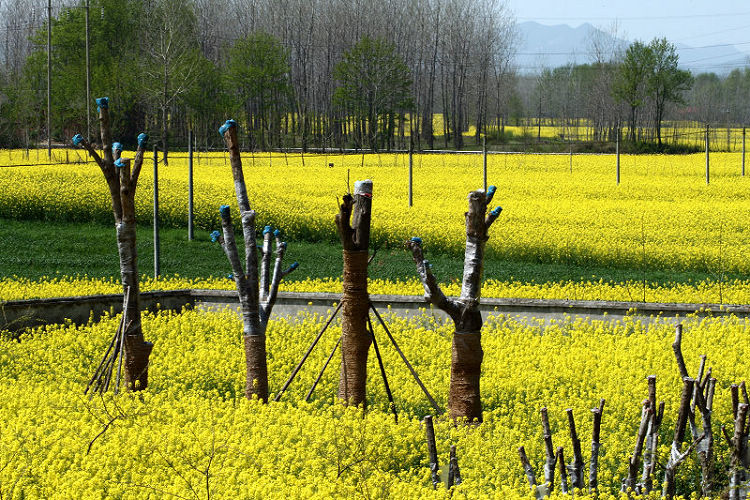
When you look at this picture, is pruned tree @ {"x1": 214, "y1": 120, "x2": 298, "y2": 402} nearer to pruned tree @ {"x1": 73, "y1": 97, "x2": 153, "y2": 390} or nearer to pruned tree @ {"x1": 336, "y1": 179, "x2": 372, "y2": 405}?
pruned tree @ {"x1": 336, "y1": 179, "x2": 372, "y2": 405}

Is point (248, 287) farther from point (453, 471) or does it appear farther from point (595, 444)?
point (595, 444)

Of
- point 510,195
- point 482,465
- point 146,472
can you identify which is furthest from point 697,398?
point 510,195

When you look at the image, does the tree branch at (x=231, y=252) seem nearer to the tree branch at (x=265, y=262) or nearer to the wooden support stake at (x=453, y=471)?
the tree branch at (x=265, y=262)

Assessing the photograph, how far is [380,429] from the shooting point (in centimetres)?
836

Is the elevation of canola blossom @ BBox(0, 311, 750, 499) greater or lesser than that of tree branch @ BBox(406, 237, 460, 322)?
lesser

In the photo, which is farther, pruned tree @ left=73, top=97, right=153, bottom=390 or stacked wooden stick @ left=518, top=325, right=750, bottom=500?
pruned tree @ left=73, top=97, right=153, bottom=390

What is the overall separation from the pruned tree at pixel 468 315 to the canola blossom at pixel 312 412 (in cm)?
29

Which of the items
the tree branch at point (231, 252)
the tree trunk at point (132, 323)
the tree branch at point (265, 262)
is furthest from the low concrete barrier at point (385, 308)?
the tree branch at point (231, 252)

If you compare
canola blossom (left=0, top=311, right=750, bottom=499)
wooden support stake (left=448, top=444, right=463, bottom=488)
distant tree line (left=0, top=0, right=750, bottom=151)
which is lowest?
canola blossom (left=0, top=311, right=750, bottom=499)

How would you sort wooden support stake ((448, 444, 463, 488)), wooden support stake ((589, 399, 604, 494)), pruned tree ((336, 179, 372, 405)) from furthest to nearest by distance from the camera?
pruned tree ((336, 179, 372, 405)) → wooden support stake ((448, 444, 463, 488)) → wooden support stake ((589, 399, 604, 494))

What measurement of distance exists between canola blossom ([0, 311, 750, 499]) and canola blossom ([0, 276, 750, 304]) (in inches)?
106

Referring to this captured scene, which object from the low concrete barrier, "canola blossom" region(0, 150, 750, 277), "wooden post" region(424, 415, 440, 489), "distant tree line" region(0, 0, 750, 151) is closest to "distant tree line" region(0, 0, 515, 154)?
"distant tree line" region(0, 0, 750, 151)

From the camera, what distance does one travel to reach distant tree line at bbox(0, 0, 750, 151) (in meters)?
54.5

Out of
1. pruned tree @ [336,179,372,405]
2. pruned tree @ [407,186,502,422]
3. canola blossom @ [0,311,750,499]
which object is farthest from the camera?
pruned tree @ [336,179,372,405]
